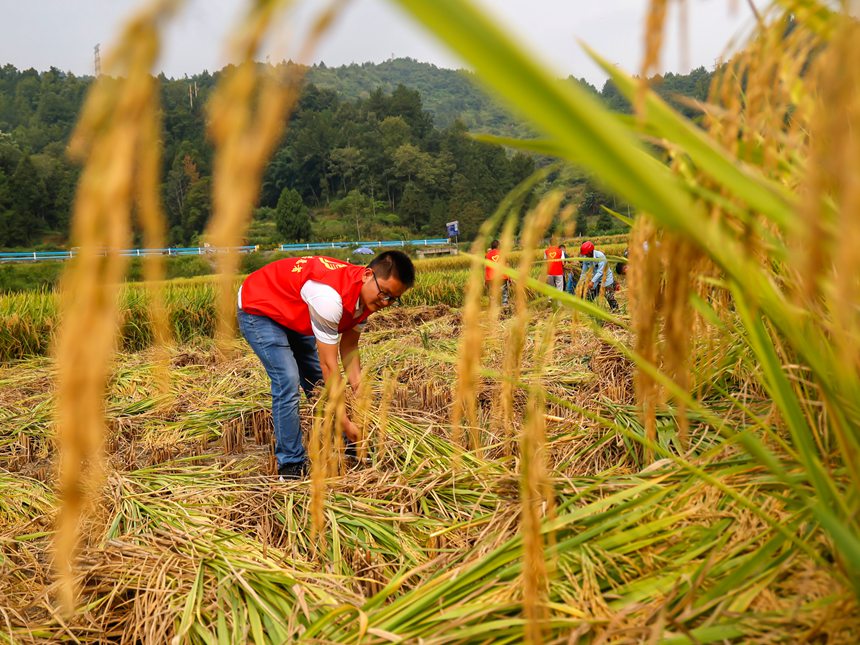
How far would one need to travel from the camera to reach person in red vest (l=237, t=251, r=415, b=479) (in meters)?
2.96

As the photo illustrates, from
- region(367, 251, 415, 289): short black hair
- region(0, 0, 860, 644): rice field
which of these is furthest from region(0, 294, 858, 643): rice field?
region(367, 251, 415, 289): short black hair

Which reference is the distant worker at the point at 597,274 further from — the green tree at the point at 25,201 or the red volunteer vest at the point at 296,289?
the green tree at the point at 25,201

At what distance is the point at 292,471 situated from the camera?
10.2 ft

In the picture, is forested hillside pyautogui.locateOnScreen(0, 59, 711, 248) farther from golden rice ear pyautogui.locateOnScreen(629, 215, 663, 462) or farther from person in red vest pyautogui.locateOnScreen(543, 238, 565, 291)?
golden rice ear pyautogui.locateOnScreen(629, 215, 663, 462)

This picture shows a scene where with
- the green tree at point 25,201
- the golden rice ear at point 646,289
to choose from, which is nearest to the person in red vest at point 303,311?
the golden rice ear at point 646,289

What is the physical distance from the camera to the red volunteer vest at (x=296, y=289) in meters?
3.06

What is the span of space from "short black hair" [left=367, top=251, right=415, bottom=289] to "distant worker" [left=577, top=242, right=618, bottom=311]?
2.56ft

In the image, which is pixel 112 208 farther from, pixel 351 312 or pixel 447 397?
pixel 447 397

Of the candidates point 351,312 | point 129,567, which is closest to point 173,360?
point 351,312

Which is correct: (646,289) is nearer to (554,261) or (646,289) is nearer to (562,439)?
(554,261)

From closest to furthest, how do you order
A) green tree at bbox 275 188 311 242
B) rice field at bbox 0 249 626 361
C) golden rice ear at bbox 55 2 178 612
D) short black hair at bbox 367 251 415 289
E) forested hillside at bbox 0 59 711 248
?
golden rice ear at bbox 55 2 178 612
short black hair at bbox 367 251 415 289
rice field at bbox 0 249 626 361
forested hillside at bbox 0 59 711 248
green tree at bbox 275 188 311 242

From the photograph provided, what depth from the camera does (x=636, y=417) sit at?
2.21m

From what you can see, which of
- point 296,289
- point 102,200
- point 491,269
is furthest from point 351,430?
point 102,200

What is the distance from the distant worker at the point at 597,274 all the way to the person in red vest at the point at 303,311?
95 cm
